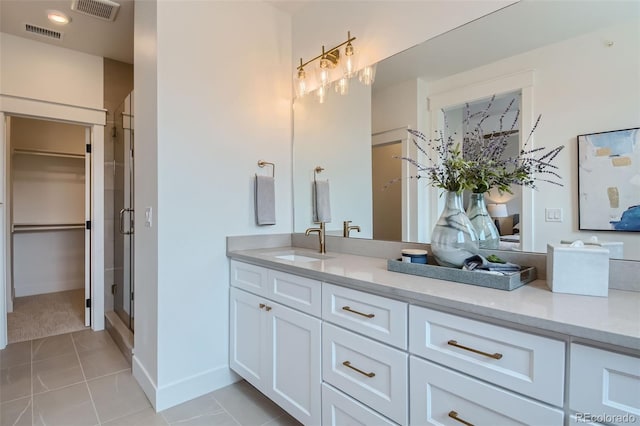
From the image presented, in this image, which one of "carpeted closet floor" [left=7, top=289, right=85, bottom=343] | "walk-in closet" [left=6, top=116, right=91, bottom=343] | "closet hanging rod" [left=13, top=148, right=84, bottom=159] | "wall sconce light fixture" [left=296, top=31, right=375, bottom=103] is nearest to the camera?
"wall sconce light fixture" [left=296, top=31, right=375, bottom=103]

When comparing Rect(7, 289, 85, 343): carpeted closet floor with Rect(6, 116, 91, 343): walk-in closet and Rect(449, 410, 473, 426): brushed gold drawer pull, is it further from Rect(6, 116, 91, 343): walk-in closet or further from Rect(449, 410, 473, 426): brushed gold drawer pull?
Rect(449, 410, 473, 426): brushed gold drawer pull

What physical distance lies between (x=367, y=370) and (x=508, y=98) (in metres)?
1.31

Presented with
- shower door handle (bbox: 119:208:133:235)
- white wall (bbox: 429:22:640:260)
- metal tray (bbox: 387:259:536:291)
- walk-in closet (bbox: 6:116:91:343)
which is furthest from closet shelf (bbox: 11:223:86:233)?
white wall (bbox: 429:22:640:260)

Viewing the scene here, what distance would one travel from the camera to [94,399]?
6.56 feet

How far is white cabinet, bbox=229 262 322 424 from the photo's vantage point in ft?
5.05

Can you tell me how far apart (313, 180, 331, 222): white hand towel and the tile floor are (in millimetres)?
1233

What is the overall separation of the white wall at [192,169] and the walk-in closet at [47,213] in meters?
2.68

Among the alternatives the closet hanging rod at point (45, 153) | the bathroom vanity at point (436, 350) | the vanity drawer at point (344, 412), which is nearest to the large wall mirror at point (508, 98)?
the bathroom vanity at point (436, 350)

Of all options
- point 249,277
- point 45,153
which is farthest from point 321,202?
point 45,153

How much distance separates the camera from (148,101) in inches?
80.5

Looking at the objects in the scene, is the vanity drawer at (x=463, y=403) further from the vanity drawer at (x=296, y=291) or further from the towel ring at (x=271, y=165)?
the towel ring at (x=271, y=165)

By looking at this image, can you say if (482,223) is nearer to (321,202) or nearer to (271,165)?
(321,202)

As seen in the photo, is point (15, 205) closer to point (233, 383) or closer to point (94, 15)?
point (94, 15)

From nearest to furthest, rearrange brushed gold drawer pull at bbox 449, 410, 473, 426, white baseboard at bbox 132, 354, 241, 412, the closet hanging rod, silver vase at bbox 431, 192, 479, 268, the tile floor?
brushed gold drawer pull at bbox 449, 410, 473, 426, silver vase at bbox 431, 192, 479, 268, the tile floor, white baseboard at bbox 132, 354, 241, 412, the closet hanging rod
